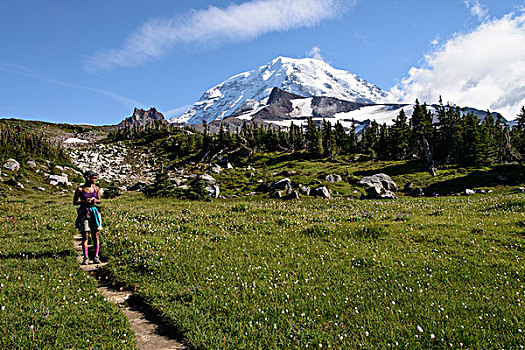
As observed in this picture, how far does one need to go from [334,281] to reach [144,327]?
4.77 m

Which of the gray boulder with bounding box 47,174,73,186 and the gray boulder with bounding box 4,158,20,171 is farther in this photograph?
the gray boulder with bounding box 47,174,73,186

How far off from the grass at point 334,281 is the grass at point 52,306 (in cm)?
105

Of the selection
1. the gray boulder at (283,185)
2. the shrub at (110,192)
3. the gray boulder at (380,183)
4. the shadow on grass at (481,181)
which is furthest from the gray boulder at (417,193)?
the shrub at (110,192)

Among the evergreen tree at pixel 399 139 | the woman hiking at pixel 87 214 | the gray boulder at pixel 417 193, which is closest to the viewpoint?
the woman hiking at pixel 87 214

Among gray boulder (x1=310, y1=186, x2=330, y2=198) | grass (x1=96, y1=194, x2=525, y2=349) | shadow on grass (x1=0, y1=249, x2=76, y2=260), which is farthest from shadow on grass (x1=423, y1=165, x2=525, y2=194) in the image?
shadow on grass (x1=0, y1=249, x2=76, y2=260)

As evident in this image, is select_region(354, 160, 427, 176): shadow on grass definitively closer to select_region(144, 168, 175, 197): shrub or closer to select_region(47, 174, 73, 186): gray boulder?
select_region(144, 168, 175, 197): shrub

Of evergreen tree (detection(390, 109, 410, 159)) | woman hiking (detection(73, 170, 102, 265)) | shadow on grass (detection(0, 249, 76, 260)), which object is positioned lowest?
shadow on grass (detection(0, 249, 76, 260))

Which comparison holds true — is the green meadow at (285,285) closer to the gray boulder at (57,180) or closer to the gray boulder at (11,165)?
the gray boulder at (57,180)

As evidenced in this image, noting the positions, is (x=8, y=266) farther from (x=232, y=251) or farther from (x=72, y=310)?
(x=232, y=251)

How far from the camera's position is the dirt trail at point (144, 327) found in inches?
213

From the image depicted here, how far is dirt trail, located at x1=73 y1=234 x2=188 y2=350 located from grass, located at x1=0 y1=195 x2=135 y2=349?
0.99ft

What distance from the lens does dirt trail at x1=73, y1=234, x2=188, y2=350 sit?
5406mm

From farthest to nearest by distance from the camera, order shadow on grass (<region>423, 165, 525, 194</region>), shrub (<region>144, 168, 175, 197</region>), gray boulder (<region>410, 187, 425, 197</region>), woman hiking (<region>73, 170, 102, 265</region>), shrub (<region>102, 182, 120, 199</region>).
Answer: shadow on grass (<region>423, 165, 525, 194</region>), gray boulder (<region>410, 187, 425, 197</region>), shrub (<region>102, 182, 120, 199</region>), shrub (<region>144, 168, 175, 197</region>), woman hiking (<region>73, 170, 102, 265</region>)

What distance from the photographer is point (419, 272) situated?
299 inches
